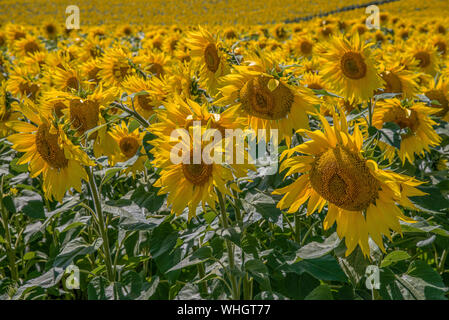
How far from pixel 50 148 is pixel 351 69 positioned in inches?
65.6

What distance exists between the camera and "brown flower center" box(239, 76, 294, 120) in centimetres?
191

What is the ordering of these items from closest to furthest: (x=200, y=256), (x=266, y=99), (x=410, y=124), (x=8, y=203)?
(x=200, y=256) < (x=266, y=99) < (x=410, y=124) < (x=8, y=203)

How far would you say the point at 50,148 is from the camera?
1809mm

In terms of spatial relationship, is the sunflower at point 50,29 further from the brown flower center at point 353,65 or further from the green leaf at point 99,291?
the green leaf at point 99,291

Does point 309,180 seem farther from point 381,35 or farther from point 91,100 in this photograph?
point 381,35

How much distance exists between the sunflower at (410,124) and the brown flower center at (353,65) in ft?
0.76

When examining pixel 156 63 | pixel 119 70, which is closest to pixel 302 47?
pixel 156 63

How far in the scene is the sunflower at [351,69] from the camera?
241 centimetres

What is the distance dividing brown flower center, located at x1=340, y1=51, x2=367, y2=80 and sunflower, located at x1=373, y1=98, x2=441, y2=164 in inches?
9.1

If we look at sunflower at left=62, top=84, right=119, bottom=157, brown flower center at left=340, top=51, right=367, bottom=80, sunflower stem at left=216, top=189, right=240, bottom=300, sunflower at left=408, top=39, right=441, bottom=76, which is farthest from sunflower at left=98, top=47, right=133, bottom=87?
sunflower at left=408, top=39, right=441, bottom=76

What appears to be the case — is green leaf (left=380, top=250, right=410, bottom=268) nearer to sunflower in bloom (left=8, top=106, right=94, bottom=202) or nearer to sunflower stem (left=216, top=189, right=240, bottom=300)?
sunflower stem (left=216, top=189, right=240, bottom=300)

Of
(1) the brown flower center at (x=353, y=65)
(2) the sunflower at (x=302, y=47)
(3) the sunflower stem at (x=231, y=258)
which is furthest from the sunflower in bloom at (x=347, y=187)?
(2) the sunflower at (x=302, y=47)
